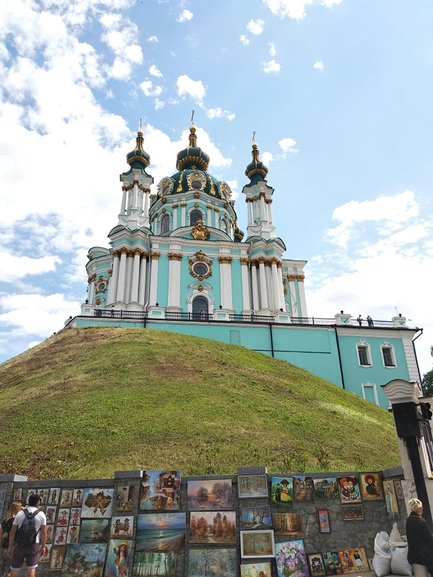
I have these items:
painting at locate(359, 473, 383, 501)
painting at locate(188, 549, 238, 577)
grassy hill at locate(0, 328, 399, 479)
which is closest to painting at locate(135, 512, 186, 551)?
painting at locate(188, 549, 238, 577)

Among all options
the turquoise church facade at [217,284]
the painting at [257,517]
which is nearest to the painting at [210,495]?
the painting at [257,517]

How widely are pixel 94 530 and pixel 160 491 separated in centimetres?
134

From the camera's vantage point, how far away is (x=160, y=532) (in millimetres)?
8141

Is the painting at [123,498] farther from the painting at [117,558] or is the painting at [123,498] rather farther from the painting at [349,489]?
the painting at [349,489]

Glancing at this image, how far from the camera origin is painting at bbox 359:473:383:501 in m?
8.52

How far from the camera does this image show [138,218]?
43.8m

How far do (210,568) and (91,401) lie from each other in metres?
8.94

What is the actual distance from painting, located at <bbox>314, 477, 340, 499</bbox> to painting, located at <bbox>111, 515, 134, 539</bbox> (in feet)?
11.0

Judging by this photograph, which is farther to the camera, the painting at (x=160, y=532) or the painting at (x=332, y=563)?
the painting at (x=160, y=532)

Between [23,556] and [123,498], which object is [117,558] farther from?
[23,556]

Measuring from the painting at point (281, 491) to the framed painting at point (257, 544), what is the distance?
53cm

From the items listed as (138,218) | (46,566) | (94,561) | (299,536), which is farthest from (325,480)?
(138,218)

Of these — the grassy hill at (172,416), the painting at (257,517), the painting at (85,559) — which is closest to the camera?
the painting at (85,559)

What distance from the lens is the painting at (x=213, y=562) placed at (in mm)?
7816
